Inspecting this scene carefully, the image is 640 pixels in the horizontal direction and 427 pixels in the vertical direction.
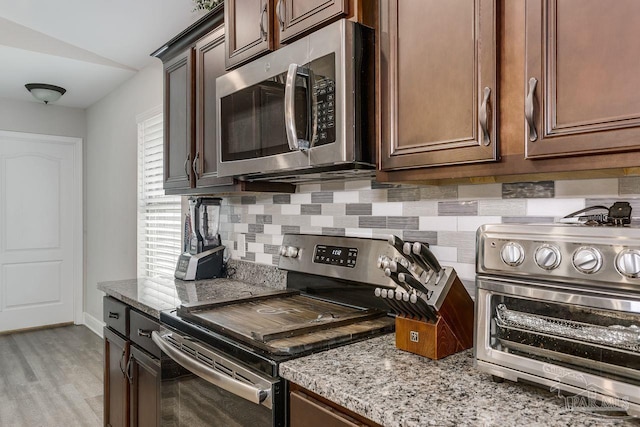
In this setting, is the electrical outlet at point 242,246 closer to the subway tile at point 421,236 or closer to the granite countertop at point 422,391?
the subway tile at point 421,236

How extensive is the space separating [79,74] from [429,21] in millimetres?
3644

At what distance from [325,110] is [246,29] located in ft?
2.15

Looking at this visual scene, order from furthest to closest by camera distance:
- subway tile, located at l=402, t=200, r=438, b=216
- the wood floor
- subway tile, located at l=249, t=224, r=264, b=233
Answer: the wood floor
subway tile, located at l=249, t=224, r=264, b=233
subway tile, located at l=402, t=200, r=438, b=216

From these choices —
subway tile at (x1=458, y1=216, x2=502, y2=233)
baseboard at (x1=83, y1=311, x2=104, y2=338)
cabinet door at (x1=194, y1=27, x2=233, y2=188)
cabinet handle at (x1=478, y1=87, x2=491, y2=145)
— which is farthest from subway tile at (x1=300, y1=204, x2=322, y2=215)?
baseboard at (x1=83, y1=311, x2=104, y2=338)

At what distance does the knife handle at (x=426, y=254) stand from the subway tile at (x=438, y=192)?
0.40 meters

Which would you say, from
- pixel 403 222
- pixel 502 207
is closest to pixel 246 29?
pixel 403 222

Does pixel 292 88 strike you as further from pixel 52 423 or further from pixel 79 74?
pixel 79 74

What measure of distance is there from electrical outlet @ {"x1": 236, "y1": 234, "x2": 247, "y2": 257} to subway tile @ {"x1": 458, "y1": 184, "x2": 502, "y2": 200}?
1.43 m

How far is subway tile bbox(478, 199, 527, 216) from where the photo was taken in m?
1.34

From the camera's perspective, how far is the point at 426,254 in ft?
3.82

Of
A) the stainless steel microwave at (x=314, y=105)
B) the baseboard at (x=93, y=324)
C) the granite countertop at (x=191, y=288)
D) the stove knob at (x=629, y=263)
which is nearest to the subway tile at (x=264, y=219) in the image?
the granite countertop at (x=191, y=288)

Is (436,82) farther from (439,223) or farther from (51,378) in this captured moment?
(51,378)

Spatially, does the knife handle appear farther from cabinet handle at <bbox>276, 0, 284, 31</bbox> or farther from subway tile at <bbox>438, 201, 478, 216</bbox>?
cabinet handle at <bbox>276, 0, 284, 31</bbox>

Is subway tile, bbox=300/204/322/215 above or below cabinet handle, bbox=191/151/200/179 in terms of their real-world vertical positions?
below
